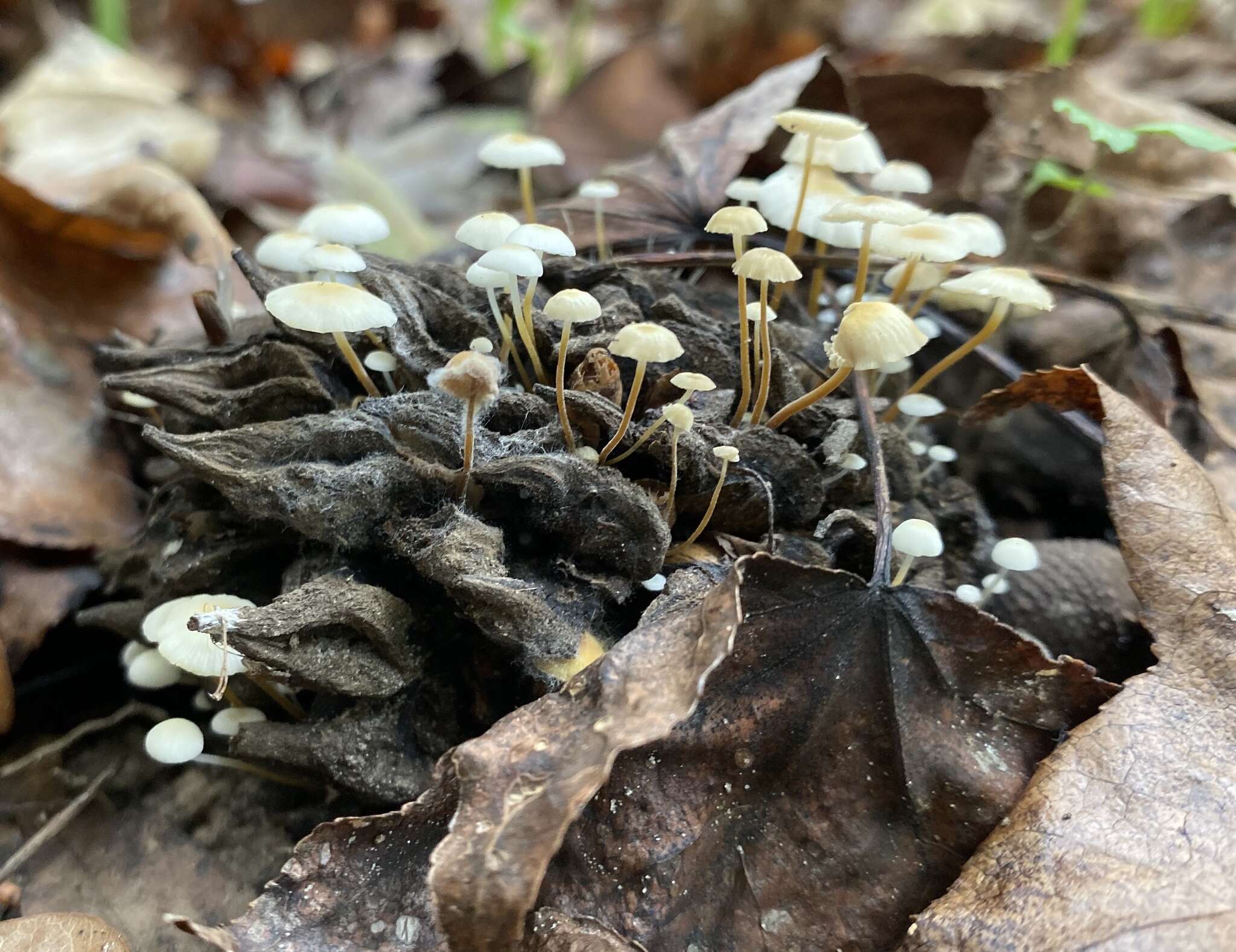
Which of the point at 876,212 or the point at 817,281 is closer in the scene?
the point at 876,212

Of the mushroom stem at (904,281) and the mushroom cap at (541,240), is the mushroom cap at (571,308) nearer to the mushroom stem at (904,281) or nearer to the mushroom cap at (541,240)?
the mushroom cap at (541,240)

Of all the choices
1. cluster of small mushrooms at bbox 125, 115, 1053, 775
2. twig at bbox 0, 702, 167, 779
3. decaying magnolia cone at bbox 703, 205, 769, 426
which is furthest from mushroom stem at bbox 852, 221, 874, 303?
twig at bbox 0, 702, 167, 779

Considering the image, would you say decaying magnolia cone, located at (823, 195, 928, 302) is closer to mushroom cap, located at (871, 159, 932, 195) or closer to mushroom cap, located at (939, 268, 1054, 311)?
mushroom cap, located at (939, 268, 1054, 311)

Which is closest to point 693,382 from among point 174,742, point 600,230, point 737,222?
point 737,222

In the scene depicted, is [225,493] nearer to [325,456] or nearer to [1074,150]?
[325,456]

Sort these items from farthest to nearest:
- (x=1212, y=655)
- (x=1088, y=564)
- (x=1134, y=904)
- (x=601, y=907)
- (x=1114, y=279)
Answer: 1. (x=1114, y=279)
2. (x=1088, y=564)
3. (x=1212, y=655)
4. (x=601, y=907)
5. (x=1134, y=904)

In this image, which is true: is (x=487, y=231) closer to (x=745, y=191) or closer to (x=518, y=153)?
(x=518, y=153)

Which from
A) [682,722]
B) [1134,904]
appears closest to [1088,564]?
[1134,904]
